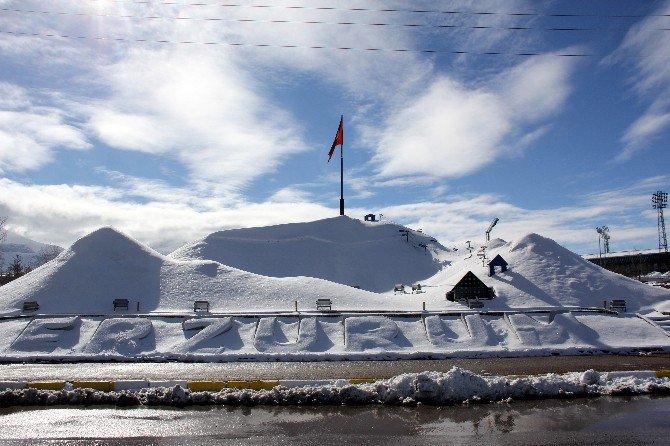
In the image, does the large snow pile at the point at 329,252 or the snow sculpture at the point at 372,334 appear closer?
the snow sculpture at the point at 372,334

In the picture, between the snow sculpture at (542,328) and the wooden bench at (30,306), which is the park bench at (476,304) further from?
the wooden bench at (30,306)

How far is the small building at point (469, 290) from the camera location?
1229 inches

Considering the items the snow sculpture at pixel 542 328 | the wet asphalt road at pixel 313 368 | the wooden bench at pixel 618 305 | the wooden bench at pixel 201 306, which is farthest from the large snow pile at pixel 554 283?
the wooden bench at pixel 201 306

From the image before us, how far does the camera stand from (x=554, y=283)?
33625mm

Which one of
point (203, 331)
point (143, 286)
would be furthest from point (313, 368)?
point (143, 286)

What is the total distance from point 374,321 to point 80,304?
15.4 metres

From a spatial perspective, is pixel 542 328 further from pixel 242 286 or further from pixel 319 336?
pixel 242 286

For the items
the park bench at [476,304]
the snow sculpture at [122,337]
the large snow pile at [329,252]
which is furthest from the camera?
the large snow pile at [329,252]

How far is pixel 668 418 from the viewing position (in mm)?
9891

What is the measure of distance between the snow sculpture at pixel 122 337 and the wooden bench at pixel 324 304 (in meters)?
8.40

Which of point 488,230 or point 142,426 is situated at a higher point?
point 488,230

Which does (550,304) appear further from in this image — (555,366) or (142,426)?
(142,426)

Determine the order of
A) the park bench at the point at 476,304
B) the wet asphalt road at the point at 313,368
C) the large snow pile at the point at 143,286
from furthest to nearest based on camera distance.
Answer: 1. the park bench at the point at 476,304
2. the large snow pile at the point at 143,286
3. the wet asphalt road at the point at 313,368

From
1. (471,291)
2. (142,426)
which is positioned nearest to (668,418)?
(142,426)
